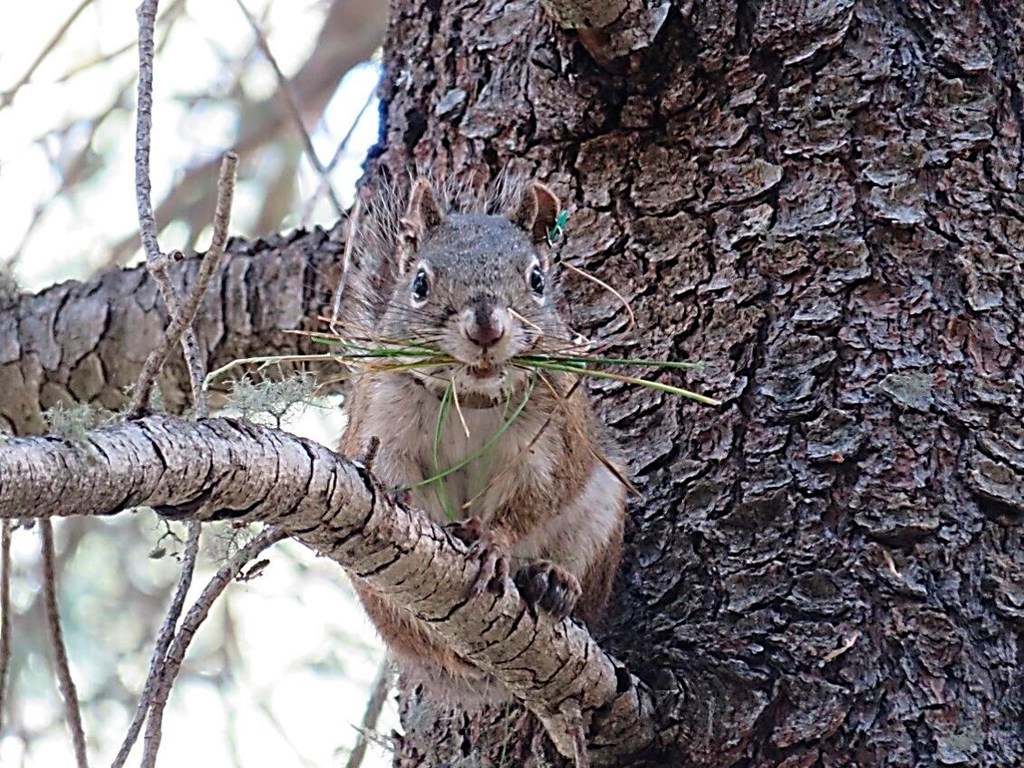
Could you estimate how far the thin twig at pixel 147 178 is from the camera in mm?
1117

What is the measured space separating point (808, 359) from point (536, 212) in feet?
1.40

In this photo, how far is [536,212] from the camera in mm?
1932

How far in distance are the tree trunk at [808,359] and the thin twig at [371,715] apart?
8 centimetres

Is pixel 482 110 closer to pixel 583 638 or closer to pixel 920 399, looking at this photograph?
pixel 920 399

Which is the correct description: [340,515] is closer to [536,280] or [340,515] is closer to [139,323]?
[536,280]

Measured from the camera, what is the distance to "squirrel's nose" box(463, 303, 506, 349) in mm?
1546

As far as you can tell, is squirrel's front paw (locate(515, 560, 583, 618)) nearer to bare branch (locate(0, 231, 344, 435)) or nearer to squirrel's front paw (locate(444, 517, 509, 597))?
squirrel's front paw (locate(444, 517, 509, 597))

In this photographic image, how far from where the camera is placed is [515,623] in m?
1.46

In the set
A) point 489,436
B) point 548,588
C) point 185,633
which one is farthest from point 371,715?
point 185,633

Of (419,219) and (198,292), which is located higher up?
(419,219)

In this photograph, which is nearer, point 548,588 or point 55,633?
point 55,633

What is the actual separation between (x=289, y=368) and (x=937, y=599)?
4.14 ft

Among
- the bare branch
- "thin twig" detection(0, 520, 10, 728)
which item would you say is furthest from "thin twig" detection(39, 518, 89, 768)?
the bare branch

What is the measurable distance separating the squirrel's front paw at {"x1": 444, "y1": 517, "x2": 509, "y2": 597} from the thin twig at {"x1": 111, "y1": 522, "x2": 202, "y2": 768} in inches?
11.8
